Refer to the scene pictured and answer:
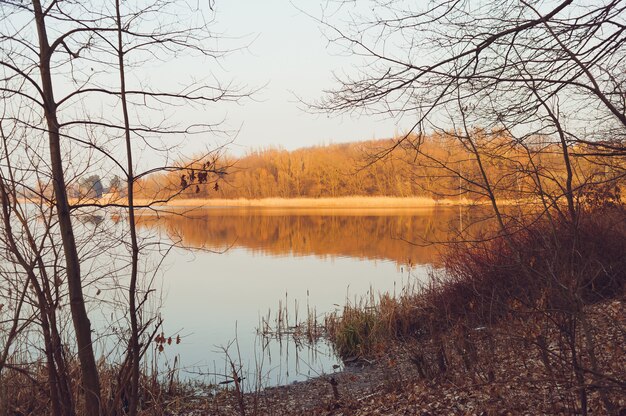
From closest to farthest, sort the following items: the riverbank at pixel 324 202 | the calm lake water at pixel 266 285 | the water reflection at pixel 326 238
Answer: the calm lake water at pixel 266 285 → the water reflection at pixel 326 238 → the riverbank at pixel 324 202

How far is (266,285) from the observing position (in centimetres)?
1652

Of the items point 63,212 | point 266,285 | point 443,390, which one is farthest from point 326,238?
point 63,212

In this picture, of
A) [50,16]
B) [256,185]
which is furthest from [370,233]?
[256,185]

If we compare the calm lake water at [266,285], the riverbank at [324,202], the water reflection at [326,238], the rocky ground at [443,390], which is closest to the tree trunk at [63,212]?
the calm lake water at [266,285]

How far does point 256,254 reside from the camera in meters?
23.7

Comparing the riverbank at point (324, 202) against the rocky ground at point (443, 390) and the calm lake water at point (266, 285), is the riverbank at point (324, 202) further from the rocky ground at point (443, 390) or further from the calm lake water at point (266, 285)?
the rocky ground at point (443, 390)

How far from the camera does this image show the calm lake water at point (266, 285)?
8.67 meters

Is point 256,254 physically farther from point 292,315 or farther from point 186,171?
point 186,171

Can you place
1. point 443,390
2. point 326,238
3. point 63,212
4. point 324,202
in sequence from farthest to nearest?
point 324,202 → point 326,238 → point 443,390 → point 63,212

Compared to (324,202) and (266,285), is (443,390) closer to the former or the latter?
(266,285)

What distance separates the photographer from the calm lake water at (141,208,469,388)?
8.67 m

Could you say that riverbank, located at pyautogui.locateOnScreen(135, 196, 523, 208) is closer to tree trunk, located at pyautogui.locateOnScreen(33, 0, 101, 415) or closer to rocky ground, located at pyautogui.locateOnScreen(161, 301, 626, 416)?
rocky ground, located at pyautogui.locateOnScreen(161, 301, 626, 416)

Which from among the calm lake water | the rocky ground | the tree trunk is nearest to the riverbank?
the calm lake water

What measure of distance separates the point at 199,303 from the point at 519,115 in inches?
436
